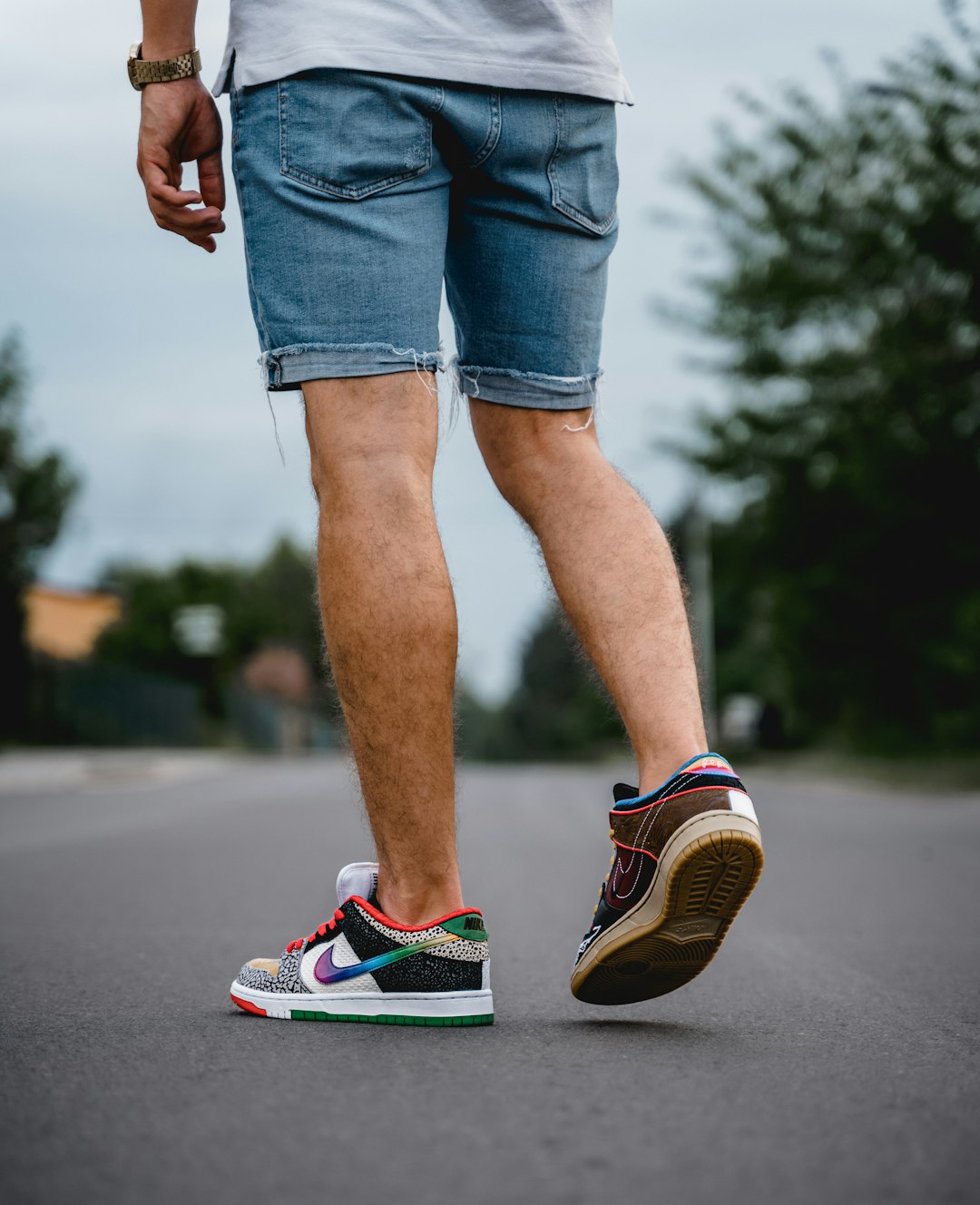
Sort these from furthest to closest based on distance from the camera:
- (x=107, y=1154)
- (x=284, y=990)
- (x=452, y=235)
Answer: (x=452, y=235) < (x=284, y=990) < (x=107, y=1154)

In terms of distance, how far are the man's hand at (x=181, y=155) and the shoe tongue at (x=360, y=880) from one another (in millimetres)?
1043

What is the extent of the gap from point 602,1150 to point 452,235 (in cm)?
145

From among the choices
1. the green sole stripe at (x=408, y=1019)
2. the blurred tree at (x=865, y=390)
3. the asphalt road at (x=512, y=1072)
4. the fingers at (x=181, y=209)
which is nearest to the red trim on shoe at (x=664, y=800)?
the asphalt road at (x=512, y=1072)

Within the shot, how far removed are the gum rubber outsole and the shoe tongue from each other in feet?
1.10

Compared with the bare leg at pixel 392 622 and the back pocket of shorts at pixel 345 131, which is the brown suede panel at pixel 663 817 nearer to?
the bare leg at pixel 392 622

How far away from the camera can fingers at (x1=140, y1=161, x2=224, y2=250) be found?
2260mm

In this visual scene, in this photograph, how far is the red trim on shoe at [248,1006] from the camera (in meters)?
2.09

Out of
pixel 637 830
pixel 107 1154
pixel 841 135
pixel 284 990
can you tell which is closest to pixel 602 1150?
pixel 107 1154

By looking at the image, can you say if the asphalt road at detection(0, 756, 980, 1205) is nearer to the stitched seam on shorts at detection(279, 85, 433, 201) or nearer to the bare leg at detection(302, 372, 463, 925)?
the bare leg at detection(302, 372, 463, 925)

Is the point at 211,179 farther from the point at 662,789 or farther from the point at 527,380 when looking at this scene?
the point at 662,789

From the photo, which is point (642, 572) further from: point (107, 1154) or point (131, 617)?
point (131, 617)

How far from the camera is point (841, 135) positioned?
55.0ft

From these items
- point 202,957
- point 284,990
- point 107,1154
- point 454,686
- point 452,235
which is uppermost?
point 452,235

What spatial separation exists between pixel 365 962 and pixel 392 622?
1.58ft
